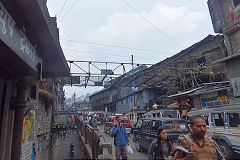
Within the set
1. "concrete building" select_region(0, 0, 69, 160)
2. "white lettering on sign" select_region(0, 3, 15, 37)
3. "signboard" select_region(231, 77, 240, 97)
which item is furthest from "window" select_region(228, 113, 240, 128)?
"white lettering on sign" select_region(0, 3, 15, 37)

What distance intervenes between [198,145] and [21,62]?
3.14 meters

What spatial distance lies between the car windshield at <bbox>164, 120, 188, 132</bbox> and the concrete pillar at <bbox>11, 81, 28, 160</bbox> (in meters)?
6.06

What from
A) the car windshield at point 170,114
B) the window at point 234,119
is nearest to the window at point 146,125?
the window at point 234,119

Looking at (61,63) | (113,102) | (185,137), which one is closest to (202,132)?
(185,137)

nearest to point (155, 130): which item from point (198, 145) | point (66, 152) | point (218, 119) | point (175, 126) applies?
point (175, 126)

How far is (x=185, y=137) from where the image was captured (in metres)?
2.38

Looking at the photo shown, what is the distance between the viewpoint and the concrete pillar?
3.88 m

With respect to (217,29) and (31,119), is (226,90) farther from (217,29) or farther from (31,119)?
(31,119)

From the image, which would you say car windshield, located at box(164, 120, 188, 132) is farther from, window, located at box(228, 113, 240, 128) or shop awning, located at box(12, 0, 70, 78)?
shop awning, located at box(12, 0, 70, 78)

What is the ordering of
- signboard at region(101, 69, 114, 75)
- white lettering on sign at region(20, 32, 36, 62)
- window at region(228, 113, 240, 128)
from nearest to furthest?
white lettering on sign at region(20, 32, 36, 62) → window at region(228, 113, 240, 128) → signboard at region(101, 69, 114, 75)

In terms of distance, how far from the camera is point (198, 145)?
231 centimetres

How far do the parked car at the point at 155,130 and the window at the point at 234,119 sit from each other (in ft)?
6.44

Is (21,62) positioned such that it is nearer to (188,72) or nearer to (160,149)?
(160,149)

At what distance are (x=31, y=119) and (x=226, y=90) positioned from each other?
1388cm
